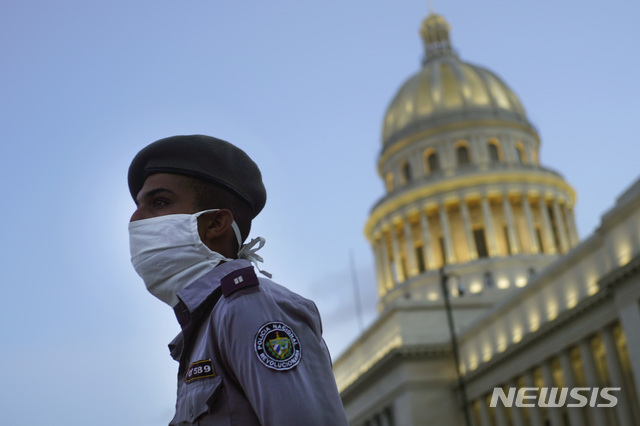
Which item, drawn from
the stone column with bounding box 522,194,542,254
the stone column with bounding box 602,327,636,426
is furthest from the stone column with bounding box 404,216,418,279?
the stone column with bounding box 602,327,636,426

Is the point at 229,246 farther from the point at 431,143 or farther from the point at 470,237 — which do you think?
the point at 431,143

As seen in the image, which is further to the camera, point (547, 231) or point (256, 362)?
point (547, 231)

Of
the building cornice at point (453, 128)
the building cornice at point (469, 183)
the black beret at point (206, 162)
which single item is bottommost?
the black beret at point (206, 162)

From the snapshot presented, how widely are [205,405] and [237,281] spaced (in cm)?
37

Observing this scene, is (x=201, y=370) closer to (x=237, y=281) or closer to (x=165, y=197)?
(x=237, y=281)

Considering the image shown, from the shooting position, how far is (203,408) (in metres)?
2.45

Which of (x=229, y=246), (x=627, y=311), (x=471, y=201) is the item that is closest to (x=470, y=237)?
(x=471, y=201)

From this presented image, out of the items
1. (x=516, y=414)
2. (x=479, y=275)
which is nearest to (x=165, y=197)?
(x=516, y=414)

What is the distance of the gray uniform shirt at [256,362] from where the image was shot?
90.7 inches

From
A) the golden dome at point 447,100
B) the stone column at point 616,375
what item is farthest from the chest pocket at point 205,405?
the golden dome at point 447,100

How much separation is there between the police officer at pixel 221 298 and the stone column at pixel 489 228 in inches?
2553

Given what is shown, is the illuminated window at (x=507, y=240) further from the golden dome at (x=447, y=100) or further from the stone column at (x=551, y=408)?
the stone column at (x=551, y=408)

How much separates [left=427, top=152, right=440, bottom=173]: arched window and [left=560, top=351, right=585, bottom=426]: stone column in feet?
110

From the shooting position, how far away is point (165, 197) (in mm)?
3025
